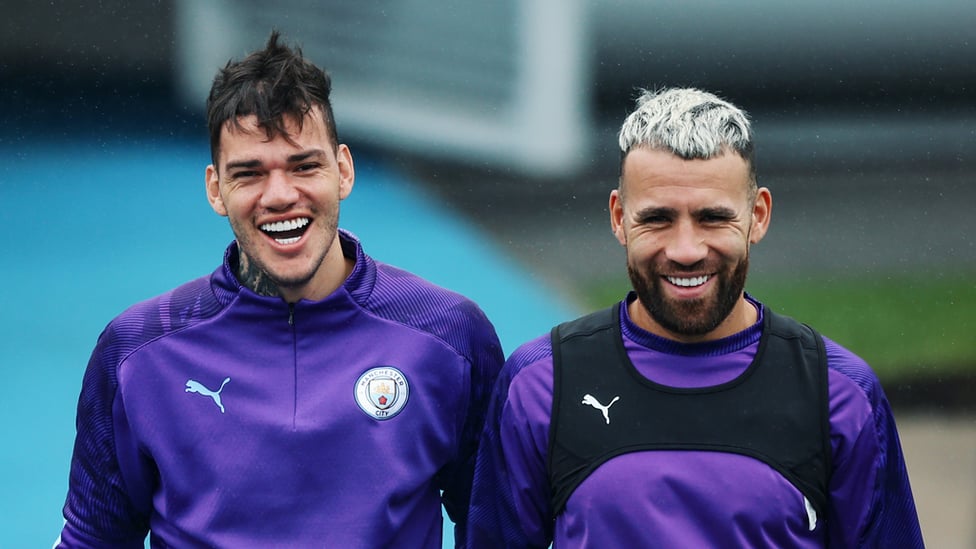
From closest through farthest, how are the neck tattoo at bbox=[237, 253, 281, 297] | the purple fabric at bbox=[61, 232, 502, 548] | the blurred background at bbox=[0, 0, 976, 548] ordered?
1. the purple fabric at bbox=[61, 232, 502, 548]
2. the neck tattoo at bbox=[237, 253, 281, 297]
3. the blurred background at bbox=[0, 0, 976, 548]

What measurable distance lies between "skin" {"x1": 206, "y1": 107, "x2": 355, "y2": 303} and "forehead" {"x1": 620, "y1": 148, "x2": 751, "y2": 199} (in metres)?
0.56

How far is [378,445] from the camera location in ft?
7.63

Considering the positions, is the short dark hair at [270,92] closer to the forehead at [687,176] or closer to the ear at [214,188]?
the ear at [214,188]

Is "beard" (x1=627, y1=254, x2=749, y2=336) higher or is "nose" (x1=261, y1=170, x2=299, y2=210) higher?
"nose" (x1=261, y1=170, x2=299, y2=210)

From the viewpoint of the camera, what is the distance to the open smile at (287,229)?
7.69 feet

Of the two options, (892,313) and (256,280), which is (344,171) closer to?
(256,280)

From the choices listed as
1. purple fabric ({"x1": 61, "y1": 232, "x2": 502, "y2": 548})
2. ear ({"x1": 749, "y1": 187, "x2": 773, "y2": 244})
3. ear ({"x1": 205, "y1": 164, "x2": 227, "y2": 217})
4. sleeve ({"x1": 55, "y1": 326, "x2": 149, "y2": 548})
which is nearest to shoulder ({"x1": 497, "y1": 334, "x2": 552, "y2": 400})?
purple fabric ({"x1": 61, "y1": 232, "x2": 502, "y2": 548})

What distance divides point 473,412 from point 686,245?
1.96ft

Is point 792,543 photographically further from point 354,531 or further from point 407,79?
point 407,79

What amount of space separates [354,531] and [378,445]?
0.50ft

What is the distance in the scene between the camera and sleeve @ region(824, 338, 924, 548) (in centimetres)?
210

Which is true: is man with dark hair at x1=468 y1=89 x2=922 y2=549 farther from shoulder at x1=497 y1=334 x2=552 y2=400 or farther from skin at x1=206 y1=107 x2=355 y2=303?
skin at x1=206 y1=107 x2=355 y2=303

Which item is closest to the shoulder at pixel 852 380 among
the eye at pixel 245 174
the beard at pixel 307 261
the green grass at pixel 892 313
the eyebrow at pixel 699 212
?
the eyebrow at pixel 699 212

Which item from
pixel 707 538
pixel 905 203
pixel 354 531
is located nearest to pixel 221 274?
pixel 354 531
